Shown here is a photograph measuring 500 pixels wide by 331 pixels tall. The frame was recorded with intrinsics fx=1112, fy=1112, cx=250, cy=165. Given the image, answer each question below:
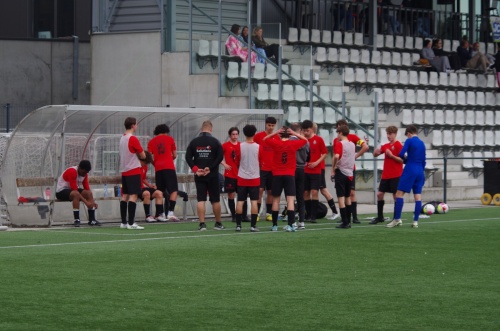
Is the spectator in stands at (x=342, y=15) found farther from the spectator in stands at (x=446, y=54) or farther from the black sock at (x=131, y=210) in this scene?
the black sock at (x=131, y=210)

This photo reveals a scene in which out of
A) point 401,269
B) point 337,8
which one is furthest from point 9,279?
point 337,8

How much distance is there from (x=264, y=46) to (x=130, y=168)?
1044 centimetres

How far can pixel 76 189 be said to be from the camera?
20.8 m

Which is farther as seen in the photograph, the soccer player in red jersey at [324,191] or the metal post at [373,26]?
the metal post at [373,26]

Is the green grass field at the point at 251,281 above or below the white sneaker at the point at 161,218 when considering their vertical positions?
below

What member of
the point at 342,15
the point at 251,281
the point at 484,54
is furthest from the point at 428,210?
the point at 484,54

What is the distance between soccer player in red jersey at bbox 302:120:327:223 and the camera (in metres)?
21.3

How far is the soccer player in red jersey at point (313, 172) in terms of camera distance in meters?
21.3

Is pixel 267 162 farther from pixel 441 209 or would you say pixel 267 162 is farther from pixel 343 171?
pixel 441 209

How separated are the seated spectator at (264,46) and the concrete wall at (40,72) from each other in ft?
18.7

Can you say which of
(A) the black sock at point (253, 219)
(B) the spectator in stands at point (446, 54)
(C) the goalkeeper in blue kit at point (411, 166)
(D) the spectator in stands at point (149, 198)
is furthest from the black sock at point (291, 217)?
(B) the spectator in stands at point (446, 54)

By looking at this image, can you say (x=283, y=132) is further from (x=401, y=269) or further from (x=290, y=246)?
(x=401, y=269)

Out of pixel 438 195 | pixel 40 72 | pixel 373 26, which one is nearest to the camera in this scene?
pixel 438 195

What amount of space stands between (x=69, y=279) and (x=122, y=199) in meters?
8.62
